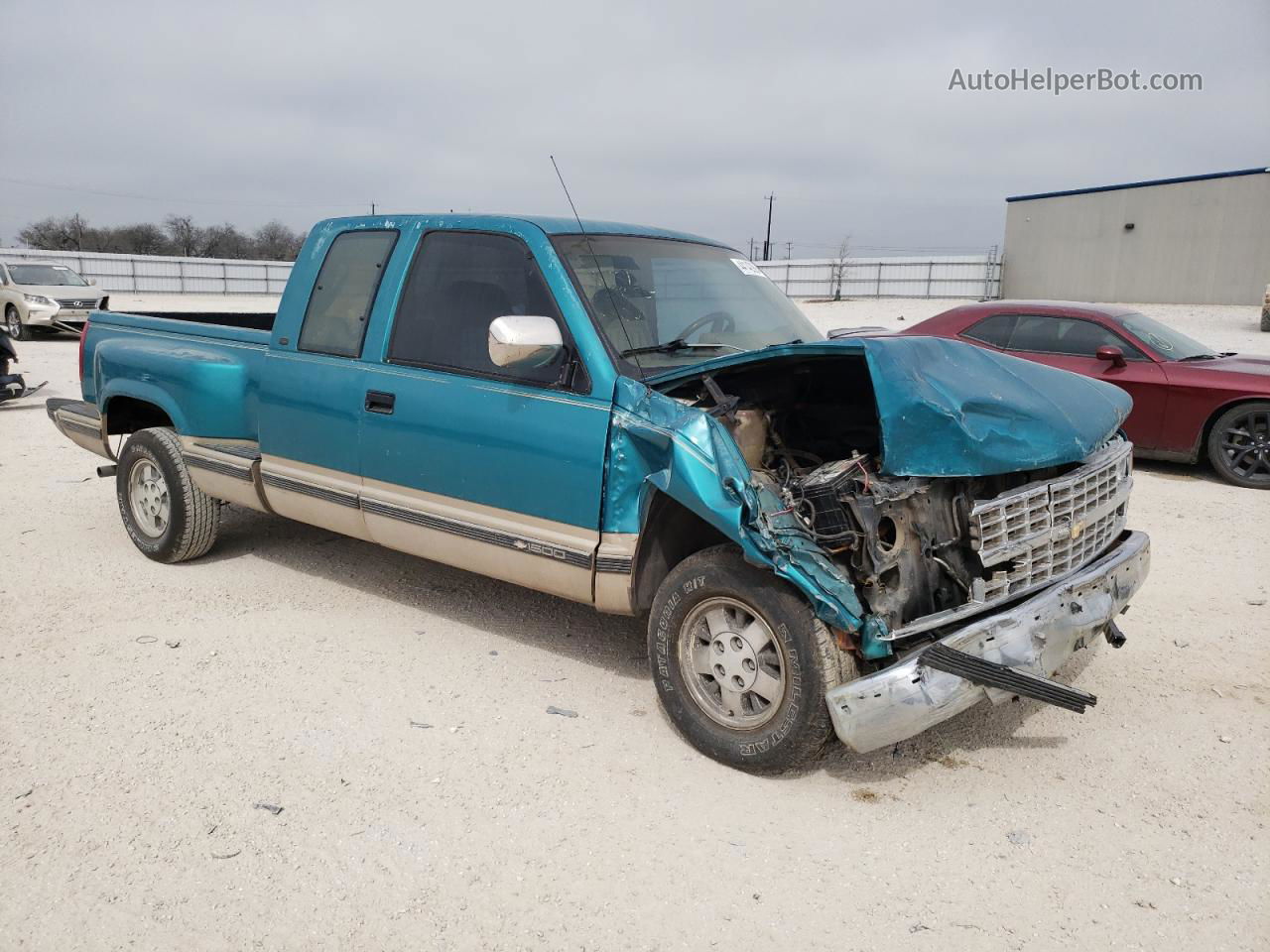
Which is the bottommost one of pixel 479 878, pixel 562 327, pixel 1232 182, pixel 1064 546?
pixel 479 878

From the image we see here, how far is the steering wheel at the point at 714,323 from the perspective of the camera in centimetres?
433

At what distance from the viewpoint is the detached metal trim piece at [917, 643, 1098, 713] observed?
10.2ft

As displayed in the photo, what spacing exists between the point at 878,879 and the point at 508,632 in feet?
7.86

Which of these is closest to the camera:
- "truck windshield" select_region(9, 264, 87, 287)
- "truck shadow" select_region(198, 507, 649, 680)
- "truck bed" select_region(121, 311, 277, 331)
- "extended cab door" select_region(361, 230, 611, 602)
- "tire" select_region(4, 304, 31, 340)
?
"extended cab door" select_region(361, 230, 611, 602)

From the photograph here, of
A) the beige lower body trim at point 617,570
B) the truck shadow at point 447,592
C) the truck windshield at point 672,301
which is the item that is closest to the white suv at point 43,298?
the truck shadow at point 447,592

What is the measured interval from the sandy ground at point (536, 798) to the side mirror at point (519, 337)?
1491mm

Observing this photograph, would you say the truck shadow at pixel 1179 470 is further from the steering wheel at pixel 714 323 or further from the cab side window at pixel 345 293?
the cab side window at pixel 345 293

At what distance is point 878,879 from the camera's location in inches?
116

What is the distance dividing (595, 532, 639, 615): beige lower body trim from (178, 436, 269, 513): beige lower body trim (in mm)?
2337

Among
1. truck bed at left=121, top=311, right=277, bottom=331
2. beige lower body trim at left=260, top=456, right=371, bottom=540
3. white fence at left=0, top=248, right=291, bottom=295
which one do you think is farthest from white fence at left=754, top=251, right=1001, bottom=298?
beige lower body trim at left=260, top=456, right=371, bottom=540

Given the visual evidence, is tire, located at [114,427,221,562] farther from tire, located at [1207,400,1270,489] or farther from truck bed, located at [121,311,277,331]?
tire, located at [1207,400,1270,489]

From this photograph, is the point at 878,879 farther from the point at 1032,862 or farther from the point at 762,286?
the point at 762,286

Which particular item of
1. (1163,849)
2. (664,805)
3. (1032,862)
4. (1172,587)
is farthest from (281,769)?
(1172,587)

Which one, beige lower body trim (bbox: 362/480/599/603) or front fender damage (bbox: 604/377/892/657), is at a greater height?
front fender damage (bbox: 604/377/892/657)
